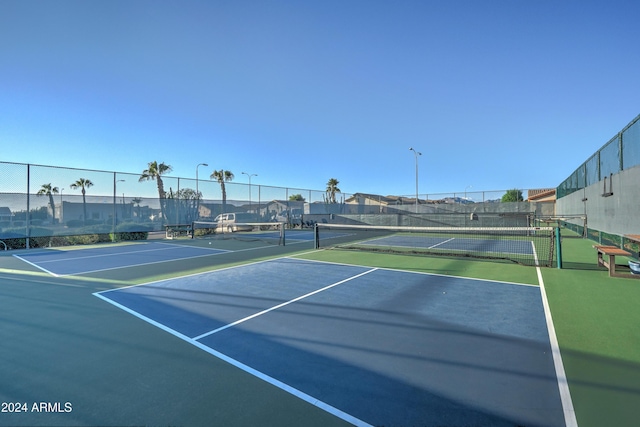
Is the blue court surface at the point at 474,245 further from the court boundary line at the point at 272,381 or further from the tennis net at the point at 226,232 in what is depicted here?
the court boundary line at the point at 272,381

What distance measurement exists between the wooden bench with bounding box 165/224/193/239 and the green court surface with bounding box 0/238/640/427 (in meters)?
13.7

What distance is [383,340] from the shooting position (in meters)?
4.06

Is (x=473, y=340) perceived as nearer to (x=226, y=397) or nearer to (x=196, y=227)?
(x=226, y=397)

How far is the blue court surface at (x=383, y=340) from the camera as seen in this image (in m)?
2.72

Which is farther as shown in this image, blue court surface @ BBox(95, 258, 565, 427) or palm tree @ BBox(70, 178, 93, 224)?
palm tree @ BBox(70, 178, 93, 224)

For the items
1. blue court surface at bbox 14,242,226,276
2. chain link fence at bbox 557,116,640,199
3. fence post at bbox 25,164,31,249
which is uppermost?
chain link fence at bbox 557,116,640,199

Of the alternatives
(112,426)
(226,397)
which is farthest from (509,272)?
(112,426)

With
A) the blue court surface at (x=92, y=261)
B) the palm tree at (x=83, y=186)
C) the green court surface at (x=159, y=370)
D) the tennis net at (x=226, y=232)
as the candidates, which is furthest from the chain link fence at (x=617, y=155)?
the palm tree at (x=83, y=186)

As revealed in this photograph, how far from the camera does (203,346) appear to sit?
388cm

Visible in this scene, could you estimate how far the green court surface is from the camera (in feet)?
8.48

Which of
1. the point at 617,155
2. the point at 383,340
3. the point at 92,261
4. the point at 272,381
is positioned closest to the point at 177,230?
the point at 92,261

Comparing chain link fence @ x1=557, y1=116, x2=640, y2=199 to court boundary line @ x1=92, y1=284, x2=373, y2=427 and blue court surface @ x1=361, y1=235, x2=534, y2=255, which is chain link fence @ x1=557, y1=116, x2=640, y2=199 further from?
court boundary line @ x1=92, y1=284, x2=373, y2=427

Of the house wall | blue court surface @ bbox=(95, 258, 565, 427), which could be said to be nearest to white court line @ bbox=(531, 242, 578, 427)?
blue court surface @ bbox=(95, 258, 565, 427)

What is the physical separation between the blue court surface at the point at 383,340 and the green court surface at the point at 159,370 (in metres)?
0.23
